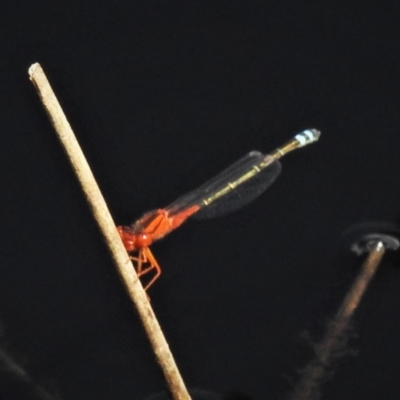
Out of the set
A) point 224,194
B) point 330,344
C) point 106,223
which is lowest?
point 330,344

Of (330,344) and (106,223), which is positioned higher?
(106,223)

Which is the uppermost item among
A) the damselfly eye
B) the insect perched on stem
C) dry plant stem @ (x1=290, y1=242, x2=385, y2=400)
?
the insect perched on stem

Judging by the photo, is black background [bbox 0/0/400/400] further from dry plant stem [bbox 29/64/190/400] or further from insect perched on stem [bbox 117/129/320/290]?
dry plant stem [bbox 29/64/190/400]

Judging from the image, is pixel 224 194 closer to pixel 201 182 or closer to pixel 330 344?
pixel 201 182

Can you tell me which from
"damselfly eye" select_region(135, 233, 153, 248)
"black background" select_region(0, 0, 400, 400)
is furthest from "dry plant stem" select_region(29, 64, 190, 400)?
"black background" select_region(0, 0, 400, 400)

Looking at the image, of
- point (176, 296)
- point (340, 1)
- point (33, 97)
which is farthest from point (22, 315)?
point (340, 1)

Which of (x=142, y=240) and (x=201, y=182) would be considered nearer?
(x=142, y=240)

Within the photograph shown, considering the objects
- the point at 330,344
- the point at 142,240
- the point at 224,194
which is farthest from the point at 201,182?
the point at 330,344
